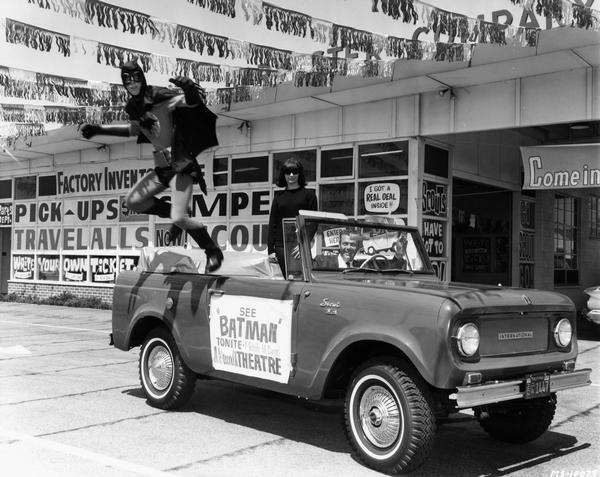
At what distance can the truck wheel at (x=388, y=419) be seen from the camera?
4.16 meters

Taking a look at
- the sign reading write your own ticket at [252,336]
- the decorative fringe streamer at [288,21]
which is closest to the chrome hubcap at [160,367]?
the sign reading write your own ticket at [252,336]

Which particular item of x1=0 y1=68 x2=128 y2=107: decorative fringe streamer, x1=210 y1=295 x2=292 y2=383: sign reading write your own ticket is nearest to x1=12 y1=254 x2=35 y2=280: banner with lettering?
x1=0 y1=68 x2=128 y2=107: decorative fringe streamer

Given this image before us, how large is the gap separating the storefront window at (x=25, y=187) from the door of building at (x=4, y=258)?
8.77ft

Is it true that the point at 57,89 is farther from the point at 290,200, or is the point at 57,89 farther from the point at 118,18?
the point at 290,200

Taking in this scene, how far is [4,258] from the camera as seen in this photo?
77.7 ft

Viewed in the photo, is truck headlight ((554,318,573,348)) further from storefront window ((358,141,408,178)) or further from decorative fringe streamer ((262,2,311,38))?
storefront window ((358,141,408,178))

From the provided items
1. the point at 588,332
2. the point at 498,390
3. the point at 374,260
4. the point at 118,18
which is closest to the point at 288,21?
the point at 118,18

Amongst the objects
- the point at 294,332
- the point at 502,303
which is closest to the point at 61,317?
the point at 294,332

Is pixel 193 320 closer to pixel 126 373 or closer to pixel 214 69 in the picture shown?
pixel 126 373

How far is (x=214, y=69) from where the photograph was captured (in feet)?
38.2

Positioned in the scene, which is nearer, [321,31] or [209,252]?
[209,252]

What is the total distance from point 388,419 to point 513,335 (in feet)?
3.48

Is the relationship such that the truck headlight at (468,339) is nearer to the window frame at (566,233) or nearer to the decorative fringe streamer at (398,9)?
the decorative fringe streamer at (398,9)

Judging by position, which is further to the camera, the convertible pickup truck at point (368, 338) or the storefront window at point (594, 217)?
the storefront window at point (594, 217)
